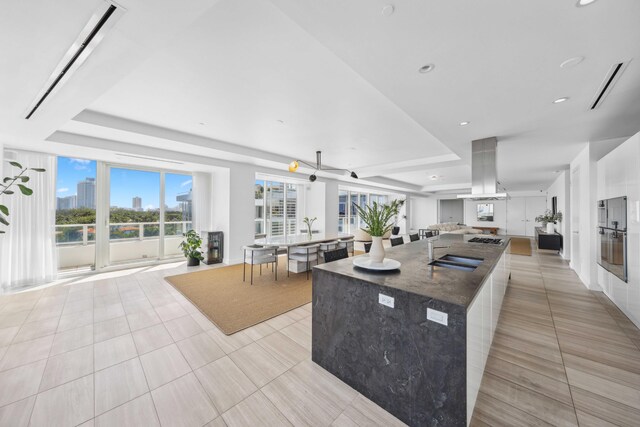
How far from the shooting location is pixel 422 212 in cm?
1481

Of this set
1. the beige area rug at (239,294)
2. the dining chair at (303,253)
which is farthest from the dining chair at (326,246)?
the beige area rug at (239,294)

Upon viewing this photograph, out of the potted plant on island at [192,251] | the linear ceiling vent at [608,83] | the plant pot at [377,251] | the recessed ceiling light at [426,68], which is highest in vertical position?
the recessed ceiling light at [426,68]

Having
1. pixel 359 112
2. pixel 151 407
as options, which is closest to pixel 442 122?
pixel 359 112

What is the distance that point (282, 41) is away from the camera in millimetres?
1823

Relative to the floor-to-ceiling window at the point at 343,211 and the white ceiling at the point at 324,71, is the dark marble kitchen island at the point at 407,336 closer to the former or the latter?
the white ceiling at the point at 324,71

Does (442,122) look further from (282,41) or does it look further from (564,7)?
(282,41)

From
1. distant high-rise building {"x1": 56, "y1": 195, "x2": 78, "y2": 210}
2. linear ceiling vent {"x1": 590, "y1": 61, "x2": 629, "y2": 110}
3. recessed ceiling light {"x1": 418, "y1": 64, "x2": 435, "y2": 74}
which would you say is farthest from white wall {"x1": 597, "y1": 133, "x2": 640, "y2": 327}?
distant high-rise building {"x1": 56, "y1": 195, "x2": 78, "y2": 210}

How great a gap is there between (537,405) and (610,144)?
458 centimetres

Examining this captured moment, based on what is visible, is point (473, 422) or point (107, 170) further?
point (107, 170)

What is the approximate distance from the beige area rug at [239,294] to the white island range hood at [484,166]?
3344mm

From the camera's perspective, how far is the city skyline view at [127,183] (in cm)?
462

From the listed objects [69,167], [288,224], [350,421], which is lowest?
[350,421]

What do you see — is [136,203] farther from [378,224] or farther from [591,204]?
[591,204]

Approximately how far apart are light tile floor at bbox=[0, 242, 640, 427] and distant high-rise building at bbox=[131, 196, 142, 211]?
263 centimetres
